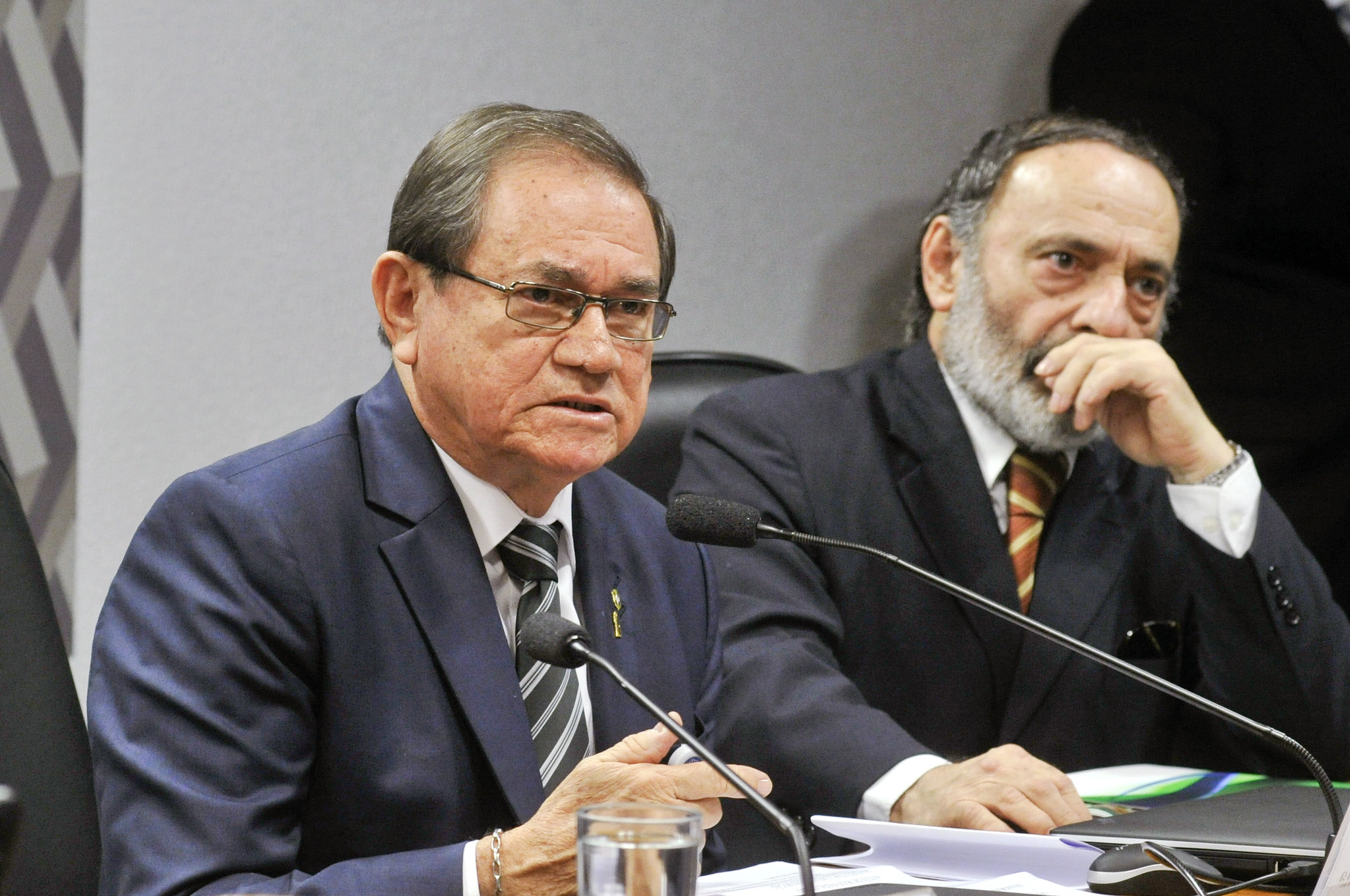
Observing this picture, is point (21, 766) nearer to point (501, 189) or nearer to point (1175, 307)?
point (501, 189)

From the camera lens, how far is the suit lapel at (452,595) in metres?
1.40

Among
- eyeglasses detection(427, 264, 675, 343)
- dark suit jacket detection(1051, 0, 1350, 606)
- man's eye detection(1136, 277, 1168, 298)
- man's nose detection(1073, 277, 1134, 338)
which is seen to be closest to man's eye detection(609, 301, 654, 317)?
eyeglasses detection(427, 264, 675, 343)

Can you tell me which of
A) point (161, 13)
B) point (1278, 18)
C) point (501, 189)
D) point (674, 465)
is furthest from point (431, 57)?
point (1278, 18)

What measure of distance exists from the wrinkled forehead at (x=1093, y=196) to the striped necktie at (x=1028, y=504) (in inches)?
13.6

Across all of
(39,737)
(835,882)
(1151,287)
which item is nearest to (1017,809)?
(835,882)

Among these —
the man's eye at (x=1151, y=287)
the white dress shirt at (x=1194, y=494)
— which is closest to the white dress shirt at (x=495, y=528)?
the white dress shirt at (x=1194, y=494)

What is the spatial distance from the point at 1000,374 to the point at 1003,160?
0.36 m

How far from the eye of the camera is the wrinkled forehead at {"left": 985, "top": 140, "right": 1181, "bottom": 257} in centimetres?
220

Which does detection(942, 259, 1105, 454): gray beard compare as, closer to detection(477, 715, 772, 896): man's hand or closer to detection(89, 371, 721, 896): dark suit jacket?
detection(89, 371, 721, 896): dark suit jacket

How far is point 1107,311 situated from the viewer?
218 cm

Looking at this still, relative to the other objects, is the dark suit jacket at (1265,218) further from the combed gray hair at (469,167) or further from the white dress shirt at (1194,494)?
the combed gray hair at (469,167)

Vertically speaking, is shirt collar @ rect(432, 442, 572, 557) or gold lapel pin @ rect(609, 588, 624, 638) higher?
shirt collar @ rect(432, 442, 572, 557)

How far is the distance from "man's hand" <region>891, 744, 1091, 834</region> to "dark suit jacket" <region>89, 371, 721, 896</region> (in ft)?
1.16

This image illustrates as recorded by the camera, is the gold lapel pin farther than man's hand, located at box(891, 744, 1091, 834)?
Yes
